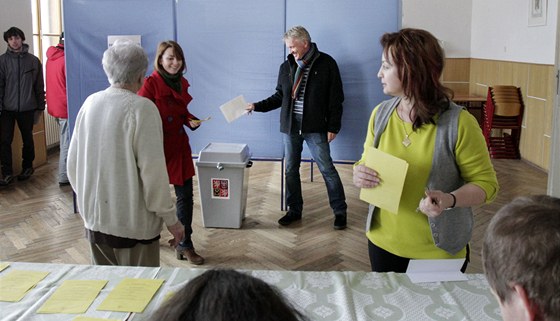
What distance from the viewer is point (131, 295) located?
1651 millimetres

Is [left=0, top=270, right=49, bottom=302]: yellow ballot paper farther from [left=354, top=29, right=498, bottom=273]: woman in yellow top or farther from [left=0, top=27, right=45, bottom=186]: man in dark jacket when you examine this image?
[left=0, top=27, right=45, bottom=186]: man in dark jacket

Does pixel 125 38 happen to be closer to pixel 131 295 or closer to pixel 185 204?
pixel 185 204

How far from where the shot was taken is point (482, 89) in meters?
9.91

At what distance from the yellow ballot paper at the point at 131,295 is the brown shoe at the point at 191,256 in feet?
7.45

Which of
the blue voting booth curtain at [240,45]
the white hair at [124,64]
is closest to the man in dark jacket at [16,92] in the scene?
the blue voting booth curtain at [240,45]

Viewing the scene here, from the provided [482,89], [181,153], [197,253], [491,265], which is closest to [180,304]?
[491,265]

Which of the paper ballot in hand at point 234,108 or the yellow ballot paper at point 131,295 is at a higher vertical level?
the paper ballot in hand at point 234,108

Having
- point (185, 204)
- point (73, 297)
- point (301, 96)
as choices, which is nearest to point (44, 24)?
point (301, 96)

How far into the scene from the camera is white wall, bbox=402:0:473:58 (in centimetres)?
1062

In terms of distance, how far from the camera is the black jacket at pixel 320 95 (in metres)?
4.52

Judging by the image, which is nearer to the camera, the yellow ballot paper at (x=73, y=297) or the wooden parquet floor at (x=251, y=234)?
the yellow ballot paper at (x=73, y=297)

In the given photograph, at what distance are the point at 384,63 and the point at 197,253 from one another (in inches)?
101

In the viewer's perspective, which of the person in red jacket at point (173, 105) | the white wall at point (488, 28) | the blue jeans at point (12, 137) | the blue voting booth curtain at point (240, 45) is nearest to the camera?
the person in red jacket at point (173, 105)

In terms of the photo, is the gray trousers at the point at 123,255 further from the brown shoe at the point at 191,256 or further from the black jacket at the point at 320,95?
the black jacket at the point at 320,95
